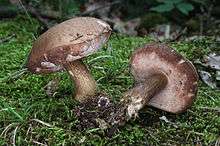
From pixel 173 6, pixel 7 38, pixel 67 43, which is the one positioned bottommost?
pixel 173 6

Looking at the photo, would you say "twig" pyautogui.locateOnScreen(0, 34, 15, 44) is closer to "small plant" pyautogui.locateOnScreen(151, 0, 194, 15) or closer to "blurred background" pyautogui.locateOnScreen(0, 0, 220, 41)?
"blurred background" pyautogui.locateOnScreen(0, 0, 220, 41)

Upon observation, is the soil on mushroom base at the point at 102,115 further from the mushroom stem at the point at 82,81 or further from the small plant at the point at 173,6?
the small plant at the point at 173,6

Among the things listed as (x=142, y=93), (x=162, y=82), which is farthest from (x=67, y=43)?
(x=162, y=82)

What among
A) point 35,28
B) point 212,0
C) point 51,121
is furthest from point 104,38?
point 212,0

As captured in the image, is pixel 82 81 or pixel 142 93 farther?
pixel 82 81

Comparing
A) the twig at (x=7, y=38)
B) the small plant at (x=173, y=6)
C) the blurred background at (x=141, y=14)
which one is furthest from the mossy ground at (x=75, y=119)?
the small plant at (x=173, y=6)

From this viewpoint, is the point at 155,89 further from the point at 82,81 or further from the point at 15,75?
the point at 15,75

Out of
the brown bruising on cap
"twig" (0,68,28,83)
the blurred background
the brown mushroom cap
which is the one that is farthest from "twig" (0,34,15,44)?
the brown bruising on cap

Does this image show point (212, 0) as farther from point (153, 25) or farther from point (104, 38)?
point (104, 38)
